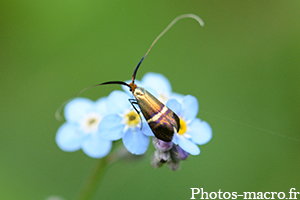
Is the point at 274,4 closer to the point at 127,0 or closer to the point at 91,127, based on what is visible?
the point at 127,0

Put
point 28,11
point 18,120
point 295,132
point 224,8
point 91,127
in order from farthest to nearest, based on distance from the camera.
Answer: point 224,8
point 28,11
point 18,120
point 295,132
point 91,127

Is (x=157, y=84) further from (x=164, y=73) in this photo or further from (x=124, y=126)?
(x=164, y=73)

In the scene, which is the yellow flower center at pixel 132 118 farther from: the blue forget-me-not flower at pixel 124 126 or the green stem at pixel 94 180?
the green stem at pixel 94 180

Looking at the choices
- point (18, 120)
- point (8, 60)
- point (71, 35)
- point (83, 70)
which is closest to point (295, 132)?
point (83, 70)

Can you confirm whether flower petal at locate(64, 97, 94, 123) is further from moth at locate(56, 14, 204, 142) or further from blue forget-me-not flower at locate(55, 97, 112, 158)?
moth at locate(56, 14, 204, 142)

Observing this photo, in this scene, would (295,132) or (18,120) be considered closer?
(295,132)

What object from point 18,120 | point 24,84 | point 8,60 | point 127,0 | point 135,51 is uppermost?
point 127,0

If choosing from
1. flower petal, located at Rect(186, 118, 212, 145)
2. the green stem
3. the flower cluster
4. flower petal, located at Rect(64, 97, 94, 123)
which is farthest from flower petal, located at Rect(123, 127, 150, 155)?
flower petal, located at Rect(64, 97, 94, 123)
